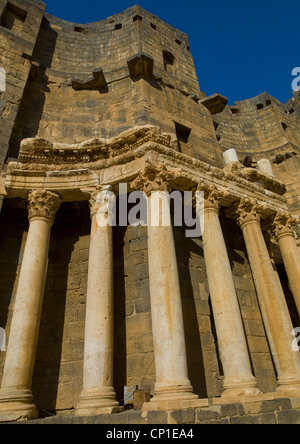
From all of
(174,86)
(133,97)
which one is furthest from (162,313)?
(174,86)

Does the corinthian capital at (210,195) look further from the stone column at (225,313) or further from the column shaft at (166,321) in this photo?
the column shaft at (166,321)

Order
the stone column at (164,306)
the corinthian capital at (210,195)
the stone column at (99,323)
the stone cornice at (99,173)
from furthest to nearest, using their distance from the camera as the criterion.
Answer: the corinthian capital at (210,195) → the stone cornice at (99,173) → the stone column at (99,323) → the stone column at (164,306)

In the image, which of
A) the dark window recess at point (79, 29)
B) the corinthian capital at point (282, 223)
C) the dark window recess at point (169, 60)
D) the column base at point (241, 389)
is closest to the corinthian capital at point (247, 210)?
the corinthian capital at point (282, 223)

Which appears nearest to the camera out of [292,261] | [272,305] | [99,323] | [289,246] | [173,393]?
[173,393]

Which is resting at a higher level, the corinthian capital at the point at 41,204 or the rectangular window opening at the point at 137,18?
the rectangular window opening at the point at 137,18

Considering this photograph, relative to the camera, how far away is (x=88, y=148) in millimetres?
8195

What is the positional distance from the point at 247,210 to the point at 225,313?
11.9ft

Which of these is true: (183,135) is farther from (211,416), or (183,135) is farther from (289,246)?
(211,416)

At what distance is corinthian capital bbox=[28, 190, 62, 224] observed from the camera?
7.67 m

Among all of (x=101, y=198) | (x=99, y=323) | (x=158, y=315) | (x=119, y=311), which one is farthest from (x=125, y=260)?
(x=158, y=315)

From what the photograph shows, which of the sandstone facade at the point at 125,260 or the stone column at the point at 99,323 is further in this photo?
the sandstone facade at the point at 125,260

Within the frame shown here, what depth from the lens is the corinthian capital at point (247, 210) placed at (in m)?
8.95

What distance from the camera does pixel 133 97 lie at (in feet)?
35.2
